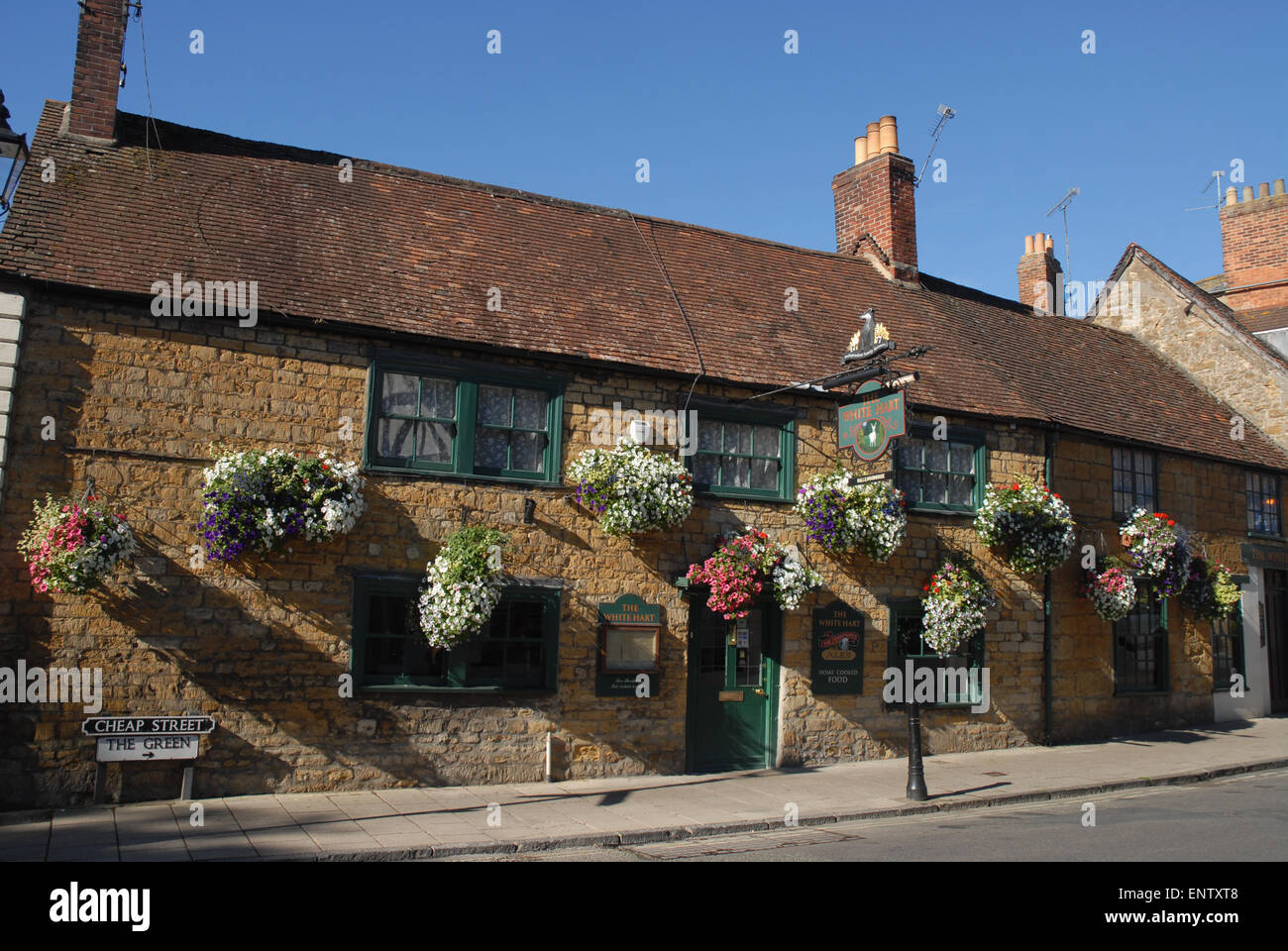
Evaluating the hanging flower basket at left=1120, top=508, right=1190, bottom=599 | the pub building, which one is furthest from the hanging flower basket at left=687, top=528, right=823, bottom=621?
the hanging flower basket at left=1120, top=508, right=1190, bottom=599

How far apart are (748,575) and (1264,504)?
12.5 m

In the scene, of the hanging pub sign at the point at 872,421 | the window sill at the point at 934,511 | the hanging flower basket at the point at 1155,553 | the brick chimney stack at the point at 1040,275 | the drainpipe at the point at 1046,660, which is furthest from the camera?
the brick chimney stack at the point at 1040,275

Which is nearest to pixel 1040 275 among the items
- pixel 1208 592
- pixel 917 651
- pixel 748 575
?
pixel 1208 592

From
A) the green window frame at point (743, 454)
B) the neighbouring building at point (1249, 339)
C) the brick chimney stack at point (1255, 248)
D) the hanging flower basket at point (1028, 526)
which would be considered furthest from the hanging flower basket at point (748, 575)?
the brick chimney stack at point (1255, 248)

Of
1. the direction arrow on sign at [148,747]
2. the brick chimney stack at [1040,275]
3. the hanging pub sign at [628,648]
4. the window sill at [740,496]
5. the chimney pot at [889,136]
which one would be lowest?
the direction arrow on sign at [148,747]

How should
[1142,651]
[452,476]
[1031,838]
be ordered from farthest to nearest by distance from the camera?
1. [1142,651]
2. [452,476]
3. [1031,838]

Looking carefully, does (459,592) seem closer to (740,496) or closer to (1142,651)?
(740,496)

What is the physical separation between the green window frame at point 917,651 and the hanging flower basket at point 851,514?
3.93ft

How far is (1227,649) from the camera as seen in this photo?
709 inches

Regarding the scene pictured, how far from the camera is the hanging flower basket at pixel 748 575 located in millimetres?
12016

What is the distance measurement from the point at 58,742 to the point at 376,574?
11.0ft

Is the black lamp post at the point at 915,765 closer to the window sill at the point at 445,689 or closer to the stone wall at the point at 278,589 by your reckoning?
the stone wall at the point at 278,589

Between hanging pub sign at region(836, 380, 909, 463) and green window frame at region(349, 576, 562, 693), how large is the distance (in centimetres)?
419

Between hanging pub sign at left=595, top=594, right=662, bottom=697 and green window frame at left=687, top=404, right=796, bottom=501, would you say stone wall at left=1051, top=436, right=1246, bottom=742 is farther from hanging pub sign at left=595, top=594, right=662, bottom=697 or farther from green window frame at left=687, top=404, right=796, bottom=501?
hanging pub sign at left=595, top=594, right=662, bottom=697
